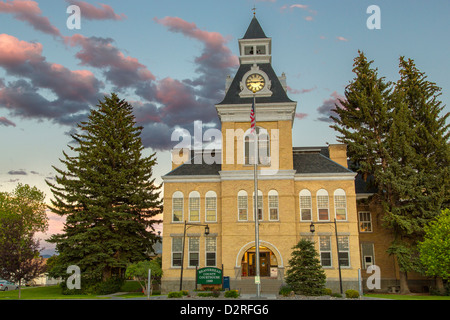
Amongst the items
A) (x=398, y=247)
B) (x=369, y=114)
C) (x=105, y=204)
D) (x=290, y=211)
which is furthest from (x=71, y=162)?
(x=398, y=247)

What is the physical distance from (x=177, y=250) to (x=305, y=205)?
13.0 meters

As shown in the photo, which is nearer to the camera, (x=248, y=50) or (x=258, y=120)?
(x=258, y=120)

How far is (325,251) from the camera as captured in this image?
1371 inches

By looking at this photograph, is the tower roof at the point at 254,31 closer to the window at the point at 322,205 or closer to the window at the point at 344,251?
the window at the point at 322,205

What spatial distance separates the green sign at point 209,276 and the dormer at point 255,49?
888 inches

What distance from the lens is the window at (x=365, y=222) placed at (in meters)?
40.4

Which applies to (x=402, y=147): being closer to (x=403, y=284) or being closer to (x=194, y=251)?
(x=403, y=284)

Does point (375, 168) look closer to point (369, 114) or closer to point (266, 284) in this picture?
point (369, 114)

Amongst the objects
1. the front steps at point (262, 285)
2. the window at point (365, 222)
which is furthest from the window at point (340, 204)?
the front steps at point (262, 285)

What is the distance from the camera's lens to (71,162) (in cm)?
4088

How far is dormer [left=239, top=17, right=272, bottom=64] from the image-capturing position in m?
41.4

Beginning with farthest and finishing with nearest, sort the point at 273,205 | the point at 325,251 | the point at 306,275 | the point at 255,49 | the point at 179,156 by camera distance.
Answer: the point at 255,49
the point at 179,156
the point at 273,205
the point at 325,251
the point at 306,275

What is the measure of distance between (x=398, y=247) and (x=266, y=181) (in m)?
14.1

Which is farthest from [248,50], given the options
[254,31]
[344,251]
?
[344,251]
